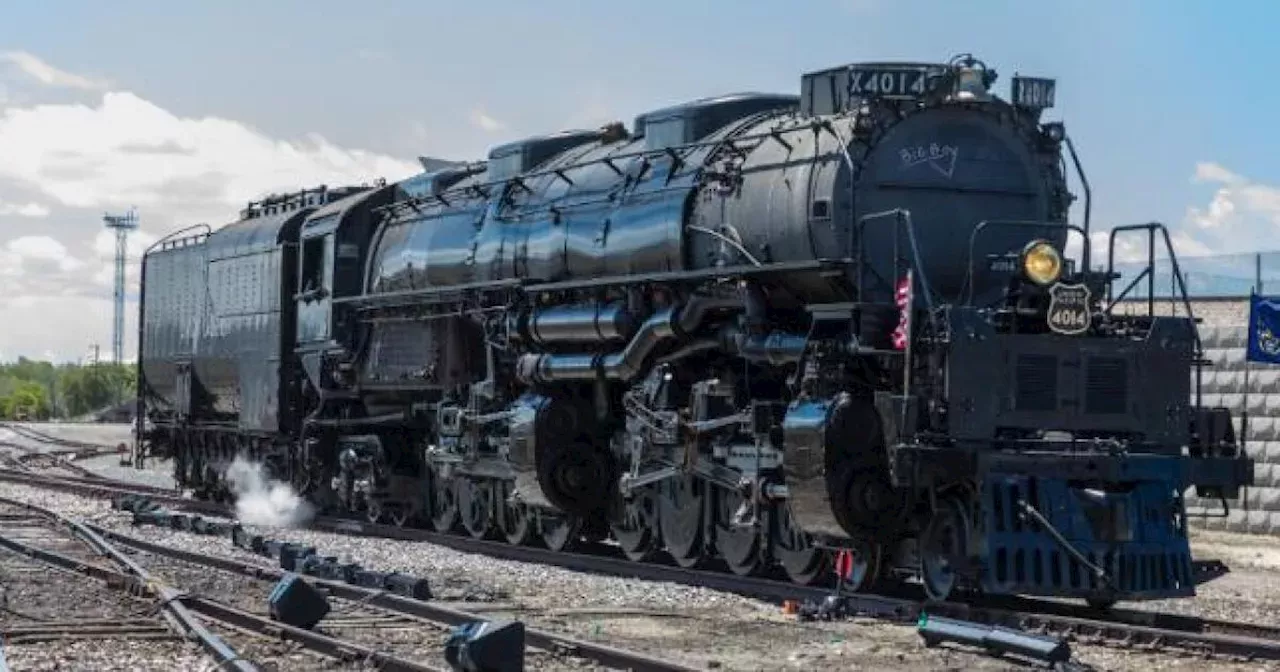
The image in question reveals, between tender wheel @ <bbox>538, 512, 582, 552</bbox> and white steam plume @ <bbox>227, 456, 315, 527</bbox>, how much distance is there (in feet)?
20.5

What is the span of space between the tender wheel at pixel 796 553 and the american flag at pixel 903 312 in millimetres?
2027

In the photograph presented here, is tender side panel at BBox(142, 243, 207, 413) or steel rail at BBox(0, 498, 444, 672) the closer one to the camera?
steel rail at BBox(0, 498, 444, 672)

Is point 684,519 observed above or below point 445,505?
above

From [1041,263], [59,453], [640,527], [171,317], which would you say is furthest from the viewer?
[59,453]

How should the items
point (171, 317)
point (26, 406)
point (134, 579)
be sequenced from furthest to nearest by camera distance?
point (26, 406) < point (171, 317) < point (134, 579)

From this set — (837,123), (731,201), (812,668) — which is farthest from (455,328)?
(812,668)

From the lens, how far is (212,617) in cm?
1286

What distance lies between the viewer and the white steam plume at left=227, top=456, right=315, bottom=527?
81.9 feet

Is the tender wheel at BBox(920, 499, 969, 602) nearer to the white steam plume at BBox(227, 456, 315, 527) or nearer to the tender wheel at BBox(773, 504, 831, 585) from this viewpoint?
the tender wheel at BBox(773, 504, 831, 585)

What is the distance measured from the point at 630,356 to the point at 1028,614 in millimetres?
5710

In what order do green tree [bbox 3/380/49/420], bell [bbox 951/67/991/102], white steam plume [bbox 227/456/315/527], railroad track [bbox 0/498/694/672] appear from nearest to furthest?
1. railroad track [bbox 0/498/694/672]
2. bell [bbox 951/67/991/102]
3. white steam plume [bbox 227/456/315/527]
4. green tree [bbox 3/380/49/420]

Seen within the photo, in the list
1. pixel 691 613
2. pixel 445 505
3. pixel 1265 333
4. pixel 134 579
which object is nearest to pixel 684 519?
pixel 691 613

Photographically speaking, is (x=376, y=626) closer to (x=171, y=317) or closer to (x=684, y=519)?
(x=684, y=519)

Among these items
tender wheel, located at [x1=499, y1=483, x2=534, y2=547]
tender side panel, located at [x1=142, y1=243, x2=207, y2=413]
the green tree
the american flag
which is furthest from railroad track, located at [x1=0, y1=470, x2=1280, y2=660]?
the green tree
